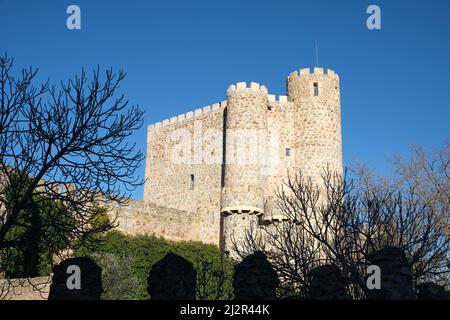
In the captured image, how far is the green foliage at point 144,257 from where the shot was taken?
75.8 ft

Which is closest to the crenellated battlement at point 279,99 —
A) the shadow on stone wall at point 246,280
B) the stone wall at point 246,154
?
the stone wall at point 246,154

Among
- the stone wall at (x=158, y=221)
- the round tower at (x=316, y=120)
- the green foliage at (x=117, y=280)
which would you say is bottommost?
the green foliage at (x=117, y=280)

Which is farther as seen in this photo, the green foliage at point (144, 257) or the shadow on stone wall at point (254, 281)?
the green foliage at point (144, 257)

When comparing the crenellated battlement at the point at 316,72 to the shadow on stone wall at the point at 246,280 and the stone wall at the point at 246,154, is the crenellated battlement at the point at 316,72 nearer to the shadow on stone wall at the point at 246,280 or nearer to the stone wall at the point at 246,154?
the stone wall at the point at 246,154

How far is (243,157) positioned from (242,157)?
0.18ft

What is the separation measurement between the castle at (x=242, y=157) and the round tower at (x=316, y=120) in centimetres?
5

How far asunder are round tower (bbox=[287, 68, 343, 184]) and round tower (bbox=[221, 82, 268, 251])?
226 centimetres

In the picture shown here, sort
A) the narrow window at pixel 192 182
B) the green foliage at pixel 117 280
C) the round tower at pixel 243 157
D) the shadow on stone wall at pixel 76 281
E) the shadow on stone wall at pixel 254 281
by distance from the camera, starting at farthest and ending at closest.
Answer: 1. the narrow window at pixel 192 182
2. the round tower at pixel 243 157
3. the green foliage at pixel 117 280
4. the shadow on stone wall at pixel 76 281
5. the shadow on stone wall at pixel 254 281

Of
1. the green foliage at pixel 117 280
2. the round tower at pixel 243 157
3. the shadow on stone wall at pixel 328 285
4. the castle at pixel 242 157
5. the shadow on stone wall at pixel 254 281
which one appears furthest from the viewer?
the castle at pixel 242 157

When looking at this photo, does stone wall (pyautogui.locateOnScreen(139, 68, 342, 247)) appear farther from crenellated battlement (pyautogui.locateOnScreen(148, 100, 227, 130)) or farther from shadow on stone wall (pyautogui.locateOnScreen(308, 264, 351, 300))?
shadow on stone wall (pyautogui.locateOnScreen(308, 264, 351, 300))

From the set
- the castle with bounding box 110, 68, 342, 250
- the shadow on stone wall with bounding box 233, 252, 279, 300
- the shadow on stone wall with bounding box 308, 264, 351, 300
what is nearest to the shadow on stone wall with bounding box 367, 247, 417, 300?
the shadow on stone wall with bounding box 308, 264, 351, 300

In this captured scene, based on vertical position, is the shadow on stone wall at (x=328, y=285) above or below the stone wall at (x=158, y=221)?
below

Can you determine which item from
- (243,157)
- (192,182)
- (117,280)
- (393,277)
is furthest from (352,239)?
(192,182)
